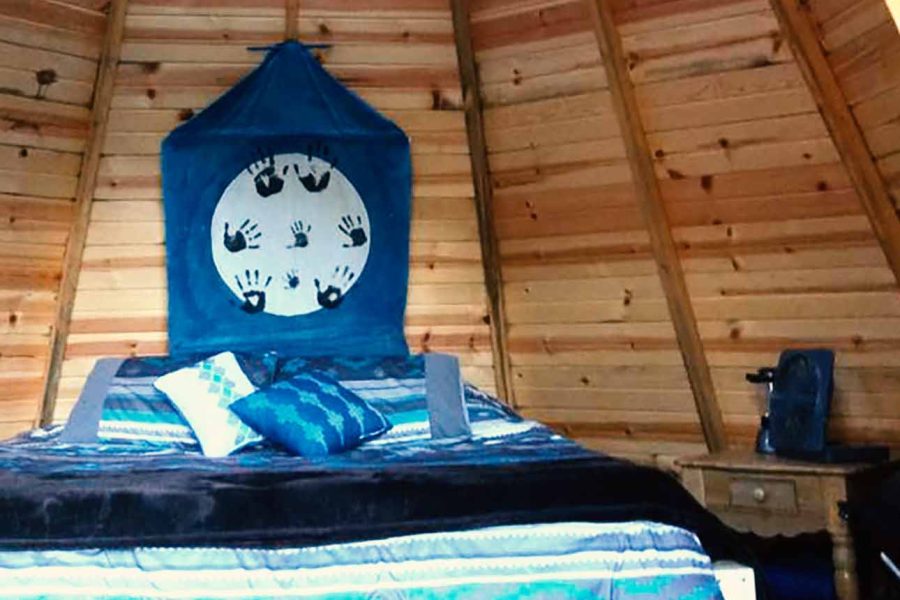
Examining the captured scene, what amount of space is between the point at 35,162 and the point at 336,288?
1.22 metres

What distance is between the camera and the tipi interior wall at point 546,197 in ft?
11.1

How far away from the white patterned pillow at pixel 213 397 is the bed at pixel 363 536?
92 centimetres

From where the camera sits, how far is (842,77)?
305 centimetres

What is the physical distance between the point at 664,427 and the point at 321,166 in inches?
68.3

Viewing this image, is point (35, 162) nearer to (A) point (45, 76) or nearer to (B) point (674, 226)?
(A) point (45, 76)

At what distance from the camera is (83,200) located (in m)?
3.86

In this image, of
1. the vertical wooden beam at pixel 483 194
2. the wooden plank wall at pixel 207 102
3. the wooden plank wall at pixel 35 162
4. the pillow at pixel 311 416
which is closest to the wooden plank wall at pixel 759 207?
the vertical wooden beam at pixel 483 194

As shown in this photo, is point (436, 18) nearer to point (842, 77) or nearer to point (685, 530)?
point (842, 77)

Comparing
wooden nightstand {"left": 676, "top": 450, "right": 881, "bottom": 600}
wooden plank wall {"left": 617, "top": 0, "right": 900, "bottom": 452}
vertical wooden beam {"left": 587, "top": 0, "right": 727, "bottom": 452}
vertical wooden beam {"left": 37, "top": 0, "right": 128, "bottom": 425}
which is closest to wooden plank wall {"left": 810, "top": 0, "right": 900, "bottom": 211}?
wooden plank wall {"left": 617, "top": 0, "right": 900, "bottom": 452}

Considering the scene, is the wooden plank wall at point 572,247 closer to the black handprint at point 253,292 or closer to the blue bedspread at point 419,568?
the black handprint at point 253,292

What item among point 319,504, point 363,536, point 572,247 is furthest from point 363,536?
point 572,247

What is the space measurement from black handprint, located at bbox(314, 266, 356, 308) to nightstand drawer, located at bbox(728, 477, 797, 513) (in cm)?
168

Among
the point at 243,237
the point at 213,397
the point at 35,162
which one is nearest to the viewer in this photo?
the point at 213,397

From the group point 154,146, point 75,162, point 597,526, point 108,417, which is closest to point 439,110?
point 154,146
